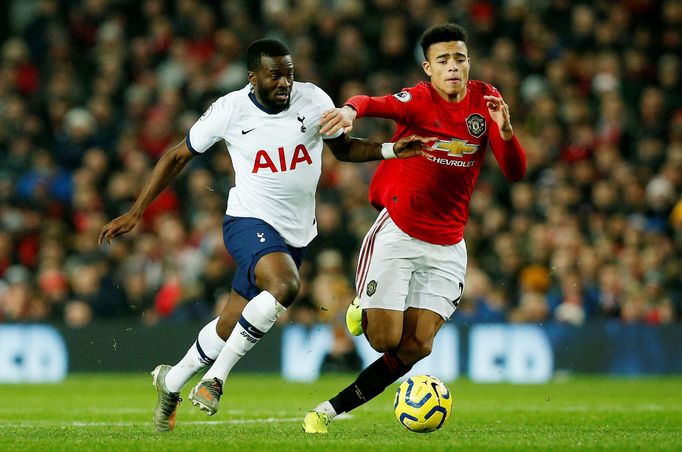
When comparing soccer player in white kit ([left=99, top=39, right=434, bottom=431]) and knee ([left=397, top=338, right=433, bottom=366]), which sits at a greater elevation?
soccer player in white kit ([left=99, top=39, right=434, bottom=431])

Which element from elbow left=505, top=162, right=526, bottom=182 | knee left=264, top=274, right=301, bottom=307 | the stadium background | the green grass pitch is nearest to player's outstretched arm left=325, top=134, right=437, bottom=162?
elbow left=505, top=162, right=526, bottom=182

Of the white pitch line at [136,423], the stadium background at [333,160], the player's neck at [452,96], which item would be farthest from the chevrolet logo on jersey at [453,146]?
the stadium background at [333,160]

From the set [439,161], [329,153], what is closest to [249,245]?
[439,161]

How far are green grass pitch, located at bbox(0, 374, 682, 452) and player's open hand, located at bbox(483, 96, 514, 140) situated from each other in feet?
6.18

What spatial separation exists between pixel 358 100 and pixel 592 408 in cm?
391

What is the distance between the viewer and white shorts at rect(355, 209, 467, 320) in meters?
8.18

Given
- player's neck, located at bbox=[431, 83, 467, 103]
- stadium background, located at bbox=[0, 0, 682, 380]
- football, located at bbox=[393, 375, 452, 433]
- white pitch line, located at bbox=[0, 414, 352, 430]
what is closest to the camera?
football, located at bbox=[393, 375, 452, 433]

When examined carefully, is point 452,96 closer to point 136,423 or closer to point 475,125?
point 475,125

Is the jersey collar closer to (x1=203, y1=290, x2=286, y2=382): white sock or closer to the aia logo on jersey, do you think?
the aia logo on jersey

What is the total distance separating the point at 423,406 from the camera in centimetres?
773

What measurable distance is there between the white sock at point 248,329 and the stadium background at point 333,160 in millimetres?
6680

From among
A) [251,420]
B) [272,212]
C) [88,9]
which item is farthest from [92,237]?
[272,212]

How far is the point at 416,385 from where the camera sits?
7.82m

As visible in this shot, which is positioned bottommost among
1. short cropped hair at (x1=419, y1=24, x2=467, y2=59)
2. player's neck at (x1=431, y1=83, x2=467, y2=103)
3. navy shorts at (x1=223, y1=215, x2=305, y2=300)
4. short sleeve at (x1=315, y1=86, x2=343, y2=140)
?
navy shorts at (x1=223, y1=215, x2=305, y2=300)
